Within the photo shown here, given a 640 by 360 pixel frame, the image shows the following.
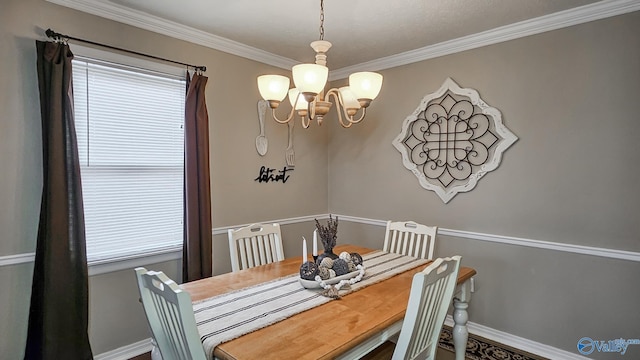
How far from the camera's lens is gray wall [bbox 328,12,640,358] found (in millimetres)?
2209

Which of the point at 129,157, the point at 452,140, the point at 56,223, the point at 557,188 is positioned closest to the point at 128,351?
the point at 56,223

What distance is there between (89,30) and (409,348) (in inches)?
104

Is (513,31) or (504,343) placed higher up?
(513,31)

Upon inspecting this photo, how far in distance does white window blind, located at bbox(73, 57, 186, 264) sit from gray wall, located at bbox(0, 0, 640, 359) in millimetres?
204

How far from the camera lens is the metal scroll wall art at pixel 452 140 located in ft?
9.04

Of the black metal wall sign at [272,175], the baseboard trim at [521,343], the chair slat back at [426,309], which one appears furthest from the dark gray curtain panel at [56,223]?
the baseboard trim at [521,343]

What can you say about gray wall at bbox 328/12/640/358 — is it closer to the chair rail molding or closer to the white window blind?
the chair rail molding

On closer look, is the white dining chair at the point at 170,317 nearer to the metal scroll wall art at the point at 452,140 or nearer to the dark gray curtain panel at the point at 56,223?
the dark gray curtain panel at the point at 56,223

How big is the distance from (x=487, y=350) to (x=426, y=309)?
1583mm

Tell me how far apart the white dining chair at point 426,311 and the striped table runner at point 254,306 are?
40 centimetres

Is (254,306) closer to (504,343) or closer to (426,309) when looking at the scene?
(426,309)

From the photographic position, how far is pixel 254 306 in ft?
5.15

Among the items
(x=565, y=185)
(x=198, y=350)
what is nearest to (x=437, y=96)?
(x=565, y=185)

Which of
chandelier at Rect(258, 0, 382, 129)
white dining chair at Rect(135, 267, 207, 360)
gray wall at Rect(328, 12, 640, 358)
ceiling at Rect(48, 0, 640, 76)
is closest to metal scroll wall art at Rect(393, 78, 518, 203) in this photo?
gray wall at Rect(328, 12, 640, 358)
